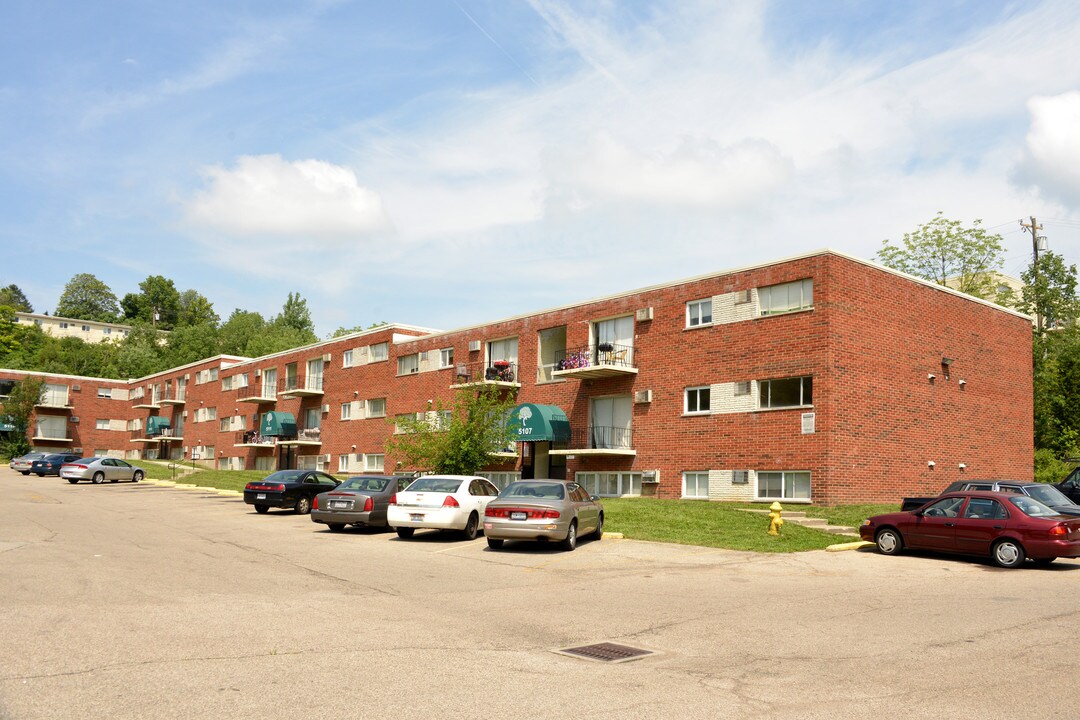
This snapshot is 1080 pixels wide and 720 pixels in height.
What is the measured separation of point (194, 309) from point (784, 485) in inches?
4955

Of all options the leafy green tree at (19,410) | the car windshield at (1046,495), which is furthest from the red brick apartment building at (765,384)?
the leafy green tree at (19,410)

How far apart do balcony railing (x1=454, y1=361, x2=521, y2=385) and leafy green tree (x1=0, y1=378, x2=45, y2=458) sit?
51578 millimetres

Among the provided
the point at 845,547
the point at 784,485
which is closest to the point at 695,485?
the point at 784,485

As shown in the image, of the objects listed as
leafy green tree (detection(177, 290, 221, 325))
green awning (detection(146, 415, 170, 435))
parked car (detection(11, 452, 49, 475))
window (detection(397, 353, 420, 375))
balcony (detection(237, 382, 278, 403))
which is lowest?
parked car (detection(11, 452, 49, 475))

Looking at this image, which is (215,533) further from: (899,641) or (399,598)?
(899,641)

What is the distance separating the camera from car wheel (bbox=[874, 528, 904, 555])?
58.3ft

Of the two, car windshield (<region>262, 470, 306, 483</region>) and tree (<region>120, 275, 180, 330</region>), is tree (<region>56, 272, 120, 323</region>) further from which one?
car windshield (<region>262, 470, 306, 483</region>)

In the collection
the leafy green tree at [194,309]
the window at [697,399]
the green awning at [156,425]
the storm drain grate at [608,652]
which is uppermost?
the leafy green tree at [194,309]

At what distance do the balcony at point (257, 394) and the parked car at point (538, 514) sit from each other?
45.0 meters

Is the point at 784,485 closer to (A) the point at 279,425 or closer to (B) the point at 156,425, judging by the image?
(A) the point at 279,425

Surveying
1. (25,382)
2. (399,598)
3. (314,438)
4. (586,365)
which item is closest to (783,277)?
(586,365)

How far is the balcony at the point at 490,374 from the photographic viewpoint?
38.8 m

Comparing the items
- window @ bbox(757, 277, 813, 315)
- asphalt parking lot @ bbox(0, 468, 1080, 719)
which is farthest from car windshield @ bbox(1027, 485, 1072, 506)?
window @ bbox(757, 277, 813, 315)

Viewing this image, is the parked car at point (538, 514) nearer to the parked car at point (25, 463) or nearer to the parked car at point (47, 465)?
the parked car at point (47, 465)
